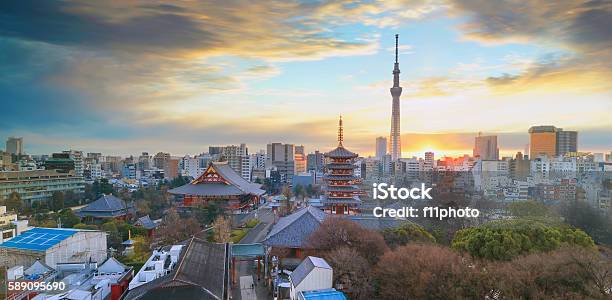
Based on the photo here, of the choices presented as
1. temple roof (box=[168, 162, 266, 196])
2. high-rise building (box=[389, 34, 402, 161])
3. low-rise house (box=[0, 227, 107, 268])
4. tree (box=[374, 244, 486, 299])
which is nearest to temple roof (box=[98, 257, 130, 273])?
low-rise house (box=[0, 227, 107, 268])

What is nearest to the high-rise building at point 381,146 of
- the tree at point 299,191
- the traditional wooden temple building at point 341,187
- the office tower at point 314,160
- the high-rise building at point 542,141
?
the office tower at point 314,160

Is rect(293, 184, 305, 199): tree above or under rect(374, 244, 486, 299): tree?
under

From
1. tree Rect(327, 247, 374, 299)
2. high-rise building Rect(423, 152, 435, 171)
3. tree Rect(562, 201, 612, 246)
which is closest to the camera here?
tree Rect(327, 247, 374, 299)

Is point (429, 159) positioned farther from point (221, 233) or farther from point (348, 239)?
point (348, 239)

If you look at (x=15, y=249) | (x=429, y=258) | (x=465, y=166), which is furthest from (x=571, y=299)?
(x=465, y=166)

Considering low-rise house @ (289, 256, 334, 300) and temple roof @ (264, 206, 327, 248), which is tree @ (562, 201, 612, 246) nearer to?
temple roof @ (264, 206, 327, 248)

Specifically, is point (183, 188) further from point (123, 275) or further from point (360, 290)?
point (360, 290)

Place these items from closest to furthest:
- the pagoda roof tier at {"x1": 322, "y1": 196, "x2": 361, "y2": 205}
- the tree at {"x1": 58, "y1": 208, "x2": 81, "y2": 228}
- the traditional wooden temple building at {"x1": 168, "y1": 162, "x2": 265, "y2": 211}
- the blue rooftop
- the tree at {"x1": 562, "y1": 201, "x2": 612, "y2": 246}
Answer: the blue rooftop, the tree at {"x1": 562, "y1": 201, "x2": 612, "y2": 246}, the tree at {"x1": 58, "y1": 208, "x2": 81, "y2": 228}, the pagoda roof tier at {"x1": 322, "y1": 196, "x2": 361, "y2": 205}, the traditional wooden temple building at {"x1": 168, "y1": 162, "x2": 265, "y2": 211}

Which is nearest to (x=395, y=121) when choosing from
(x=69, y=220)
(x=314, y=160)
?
(x=314, y=160)
